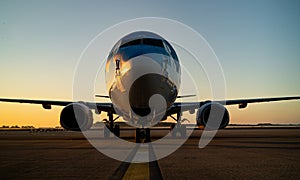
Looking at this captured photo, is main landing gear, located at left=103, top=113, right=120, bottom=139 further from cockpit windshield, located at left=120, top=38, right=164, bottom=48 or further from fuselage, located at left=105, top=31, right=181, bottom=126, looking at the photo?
cockpit windshield, located at left=120, top=38, right=164, bottom=48

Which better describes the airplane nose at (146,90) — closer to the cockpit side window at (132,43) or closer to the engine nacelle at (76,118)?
the cockpit side window at (132,43)

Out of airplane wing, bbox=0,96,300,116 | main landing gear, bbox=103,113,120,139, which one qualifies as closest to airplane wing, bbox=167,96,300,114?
airplane wing, bbox=0,96,300,116

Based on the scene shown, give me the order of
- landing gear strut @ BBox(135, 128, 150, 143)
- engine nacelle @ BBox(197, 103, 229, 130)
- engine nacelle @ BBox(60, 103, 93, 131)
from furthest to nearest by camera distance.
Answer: engine nacelle @ BBox(60, 103, 93, 131)
engine nacelle @ BBox(197, 103, 229, 130)
landing gear strut @ BBox(135, 128, 150, 143)

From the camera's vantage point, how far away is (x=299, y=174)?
4.77 metres

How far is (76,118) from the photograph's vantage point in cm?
1527

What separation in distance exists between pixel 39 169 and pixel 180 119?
45.0ft

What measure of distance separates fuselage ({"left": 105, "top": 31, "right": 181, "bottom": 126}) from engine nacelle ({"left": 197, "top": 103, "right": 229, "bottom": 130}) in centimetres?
341

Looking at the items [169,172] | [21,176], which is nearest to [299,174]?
[169,172]

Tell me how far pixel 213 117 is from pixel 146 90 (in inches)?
250

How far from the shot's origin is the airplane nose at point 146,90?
9617 millimetres

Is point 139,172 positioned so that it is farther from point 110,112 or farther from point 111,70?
point 110,112

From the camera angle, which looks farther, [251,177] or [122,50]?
[122,50]

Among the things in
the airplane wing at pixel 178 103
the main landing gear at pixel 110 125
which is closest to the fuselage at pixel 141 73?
the airplane wing at pixel 178 103

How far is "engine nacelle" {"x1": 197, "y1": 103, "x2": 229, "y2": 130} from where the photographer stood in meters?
14.9
